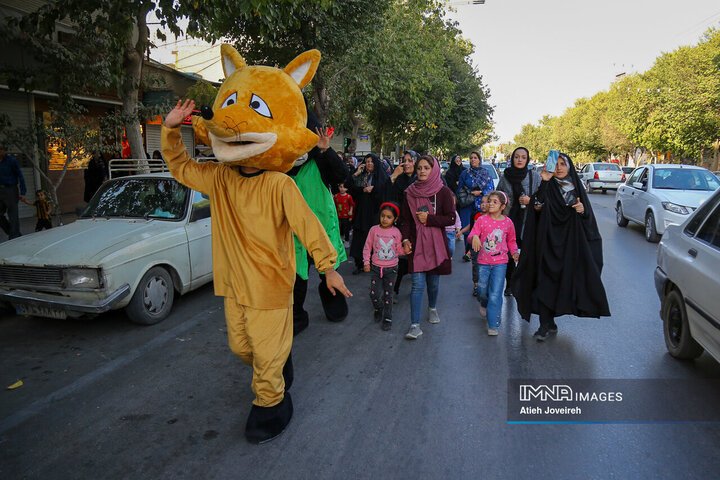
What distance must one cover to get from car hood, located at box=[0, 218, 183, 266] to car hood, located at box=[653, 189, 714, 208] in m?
10.1

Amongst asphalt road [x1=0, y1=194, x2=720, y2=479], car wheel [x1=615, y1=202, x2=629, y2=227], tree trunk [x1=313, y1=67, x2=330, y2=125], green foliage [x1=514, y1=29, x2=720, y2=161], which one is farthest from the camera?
green foliage [x1=514, y1=29, x2=720, y2=161]

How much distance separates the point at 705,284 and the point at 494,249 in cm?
192

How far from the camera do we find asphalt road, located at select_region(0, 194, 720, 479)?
293 cm

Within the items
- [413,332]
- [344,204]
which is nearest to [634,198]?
[344,204]

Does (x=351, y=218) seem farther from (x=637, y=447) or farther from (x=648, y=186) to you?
(x=648, y=186)

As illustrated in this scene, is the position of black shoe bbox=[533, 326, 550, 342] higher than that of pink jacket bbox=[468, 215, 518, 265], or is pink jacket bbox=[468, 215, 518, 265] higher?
pink jacket bbox=[468, 215, 518, 265]

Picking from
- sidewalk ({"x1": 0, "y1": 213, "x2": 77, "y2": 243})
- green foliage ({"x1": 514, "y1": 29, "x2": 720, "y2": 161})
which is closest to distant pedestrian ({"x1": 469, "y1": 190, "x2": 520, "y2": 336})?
sidewalk ({"x1": 0, "y1": 213, "x2": 77, "y2": 243})

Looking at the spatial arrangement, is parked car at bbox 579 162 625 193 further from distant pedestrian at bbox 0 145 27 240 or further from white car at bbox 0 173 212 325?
distant pedestrian at bbox 0 145 27 240

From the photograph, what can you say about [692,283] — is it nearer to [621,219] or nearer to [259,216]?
[259,216]

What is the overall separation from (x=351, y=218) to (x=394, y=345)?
3833 millimetres

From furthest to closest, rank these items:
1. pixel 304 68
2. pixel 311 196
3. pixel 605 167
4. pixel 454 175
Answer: pixel 605 167 < pixel 454 175 < pixel 311 196 < pixel 304 68

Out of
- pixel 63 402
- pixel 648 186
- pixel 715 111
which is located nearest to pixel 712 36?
pixel 715 111

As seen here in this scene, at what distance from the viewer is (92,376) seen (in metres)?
4.16

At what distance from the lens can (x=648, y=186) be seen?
38.0 ft
